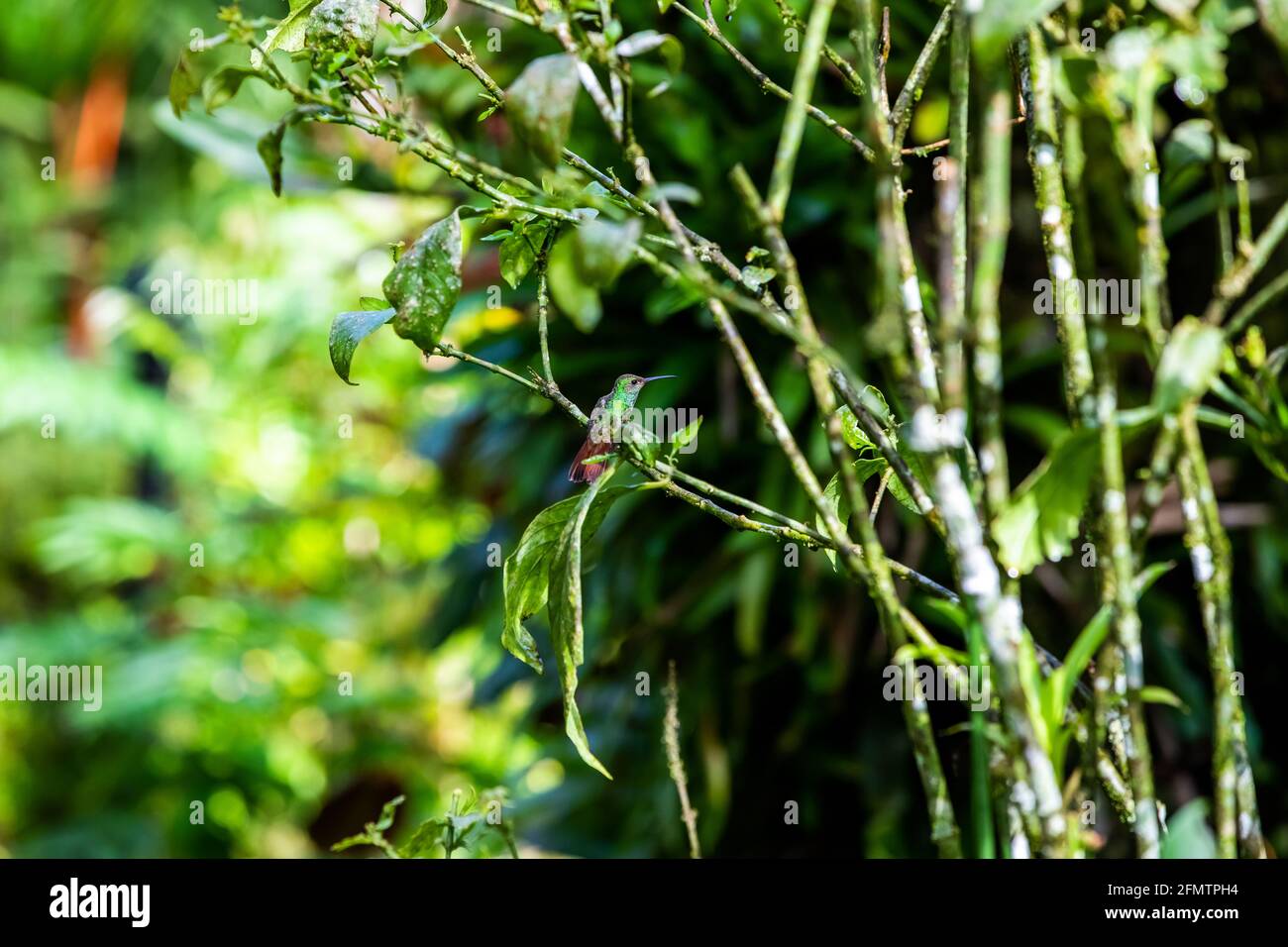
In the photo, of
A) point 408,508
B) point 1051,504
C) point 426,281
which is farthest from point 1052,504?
point 408,508

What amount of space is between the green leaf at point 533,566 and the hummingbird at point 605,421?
0.02 meters

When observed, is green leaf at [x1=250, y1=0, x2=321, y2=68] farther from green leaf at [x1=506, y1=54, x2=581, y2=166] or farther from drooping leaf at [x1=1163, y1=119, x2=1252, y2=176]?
drooping leaf at [x1=1163, y1=119, x2=1252, y2=176]

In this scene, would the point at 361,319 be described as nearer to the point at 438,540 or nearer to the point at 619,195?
the point at 619,195

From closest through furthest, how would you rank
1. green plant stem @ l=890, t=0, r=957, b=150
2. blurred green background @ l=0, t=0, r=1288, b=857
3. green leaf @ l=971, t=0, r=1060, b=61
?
1. green leaf @ l=971, t=0, r=1060, b=61
2. green plant stem @ l=890, t=0, r=957, b=150
3. blurred green background @ l=0, t=0, r=1288, b=857

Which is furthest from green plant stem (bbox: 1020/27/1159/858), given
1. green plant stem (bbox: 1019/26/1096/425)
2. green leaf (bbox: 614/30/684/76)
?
green leaf (bbox: 614/30/684/76)

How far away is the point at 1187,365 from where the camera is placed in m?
0.27

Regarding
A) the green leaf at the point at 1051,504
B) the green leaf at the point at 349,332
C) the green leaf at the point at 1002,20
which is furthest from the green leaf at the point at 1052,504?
the green leaf at the point at 349,332

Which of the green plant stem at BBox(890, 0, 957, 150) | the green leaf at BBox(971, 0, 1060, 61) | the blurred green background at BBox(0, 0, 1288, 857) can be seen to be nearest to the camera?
the green leaf at BBox(971, 0, 1060, 61)

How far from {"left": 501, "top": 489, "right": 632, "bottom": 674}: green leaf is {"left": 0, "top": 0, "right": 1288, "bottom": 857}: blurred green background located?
3.6 inches

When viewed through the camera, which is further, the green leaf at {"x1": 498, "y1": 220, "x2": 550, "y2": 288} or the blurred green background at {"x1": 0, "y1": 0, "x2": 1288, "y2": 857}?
the blurred green background at {"x1": 0, "y1": 0, "x2": 1288, "y2": 857}

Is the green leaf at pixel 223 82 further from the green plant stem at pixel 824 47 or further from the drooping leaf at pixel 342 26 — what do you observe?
the green plant stem at pixel 824 47

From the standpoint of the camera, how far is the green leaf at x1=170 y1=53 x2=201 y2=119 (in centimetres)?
36
